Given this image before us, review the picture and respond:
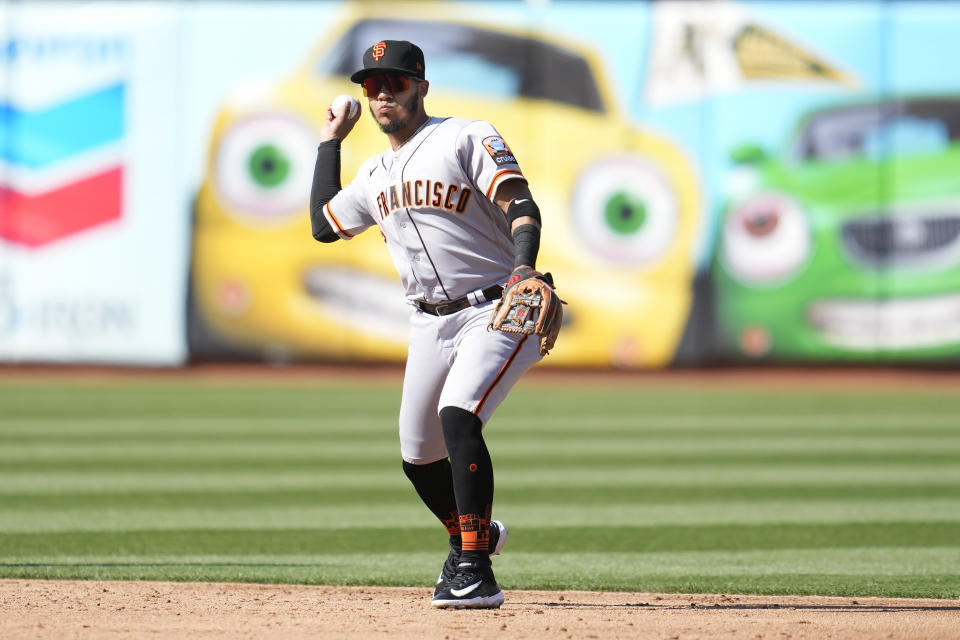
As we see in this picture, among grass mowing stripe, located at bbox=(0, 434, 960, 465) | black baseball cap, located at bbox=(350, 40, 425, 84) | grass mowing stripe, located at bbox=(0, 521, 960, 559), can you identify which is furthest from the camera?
grass mowing stripe, located at bbox=(0, 434, 960, 465)

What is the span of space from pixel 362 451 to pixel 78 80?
1061cm

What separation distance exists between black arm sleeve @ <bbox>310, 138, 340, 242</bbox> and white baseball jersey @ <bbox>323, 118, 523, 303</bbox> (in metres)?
0.31

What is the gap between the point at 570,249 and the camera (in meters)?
18.9

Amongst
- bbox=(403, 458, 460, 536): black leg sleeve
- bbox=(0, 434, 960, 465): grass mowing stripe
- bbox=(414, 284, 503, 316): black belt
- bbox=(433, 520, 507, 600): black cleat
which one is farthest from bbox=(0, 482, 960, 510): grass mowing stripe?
bbox=(414, 284, 503, 316): black belt

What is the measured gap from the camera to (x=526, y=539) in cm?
684

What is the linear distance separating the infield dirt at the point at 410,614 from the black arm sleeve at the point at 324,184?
1.36 metres

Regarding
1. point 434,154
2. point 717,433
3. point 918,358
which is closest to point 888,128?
point 918,358

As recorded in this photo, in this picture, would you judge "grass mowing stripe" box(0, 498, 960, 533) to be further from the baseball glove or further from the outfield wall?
the outfield wall

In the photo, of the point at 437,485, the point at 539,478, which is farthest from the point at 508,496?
the point at 437,485

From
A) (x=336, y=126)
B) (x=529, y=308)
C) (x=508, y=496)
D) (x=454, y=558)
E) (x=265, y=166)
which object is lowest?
(x=508, y=496)

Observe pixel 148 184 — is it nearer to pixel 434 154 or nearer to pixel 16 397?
pixel 16 397

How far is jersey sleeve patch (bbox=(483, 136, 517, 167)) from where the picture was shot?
4.64 meters

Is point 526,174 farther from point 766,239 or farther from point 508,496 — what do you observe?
point 508,496

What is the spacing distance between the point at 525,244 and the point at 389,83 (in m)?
0.83
